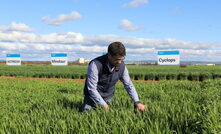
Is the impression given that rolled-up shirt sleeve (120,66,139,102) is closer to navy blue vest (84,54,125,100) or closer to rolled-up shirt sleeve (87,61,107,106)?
navy blue vest (84,54,125,100)

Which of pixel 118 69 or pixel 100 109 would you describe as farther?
pixel 118 69

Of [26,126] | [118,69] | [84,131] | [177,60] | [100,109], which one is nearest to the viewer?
[84,131]

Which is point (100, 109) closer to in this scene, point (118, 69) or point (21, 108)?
point (118, 69)

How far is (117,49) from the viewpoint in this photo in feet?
13.7

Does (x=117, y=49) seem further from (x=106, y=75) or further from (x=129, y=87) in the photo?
(x=129, y=87)

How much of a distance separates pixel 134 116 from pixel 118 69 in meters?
1.23

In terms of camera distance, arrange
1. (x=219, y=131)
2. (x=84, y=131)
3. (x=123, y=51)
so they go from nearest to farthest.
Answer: (x=219, y=131)
(x=84, y=131)
(x=123, y=51)

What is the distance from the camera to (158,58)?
18.9 m

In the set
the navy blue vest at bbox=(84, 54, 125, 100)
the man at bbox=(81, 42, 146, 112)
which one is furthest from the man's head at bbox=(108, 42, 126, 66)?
the navy blue vest at bbox=(84, 54, 125, 100)

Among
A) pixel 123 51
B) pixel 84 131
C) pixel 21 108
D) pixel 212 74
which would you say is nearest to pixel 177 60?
pixel 212 74

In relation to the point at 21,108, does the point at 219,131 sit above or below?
above

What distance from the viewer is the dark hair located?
4.18m

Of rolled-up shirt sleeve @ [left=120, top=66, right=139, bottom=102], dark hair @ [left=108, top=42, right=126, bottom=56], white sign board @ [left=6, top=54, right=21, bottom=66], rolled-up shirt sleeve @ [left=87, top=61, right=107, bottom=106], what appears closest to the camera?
dark hair @ [left=108, top=42, right=126, bottom=56]

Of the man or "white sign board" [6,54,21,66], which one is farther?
"white sign board" [6,54,21,66]
